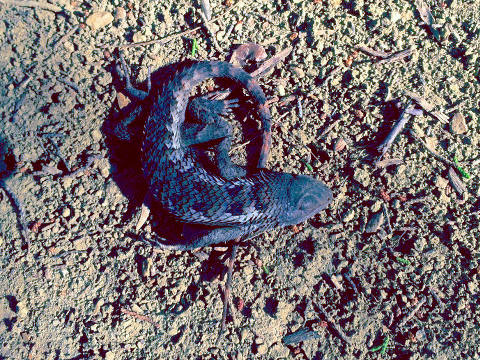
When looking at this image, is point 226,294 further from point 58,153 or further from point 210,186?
point 58,153

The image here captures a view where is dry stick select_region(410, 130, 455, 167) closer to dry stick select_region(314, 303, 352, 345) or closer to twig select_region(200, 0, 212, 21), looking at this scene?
dry stick select_region(314, 303, 352, 345)

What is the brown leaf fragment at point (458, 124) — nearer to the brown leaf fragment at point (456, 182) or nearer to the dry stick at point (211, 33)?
the brown leaf fragment at point (456, 182)

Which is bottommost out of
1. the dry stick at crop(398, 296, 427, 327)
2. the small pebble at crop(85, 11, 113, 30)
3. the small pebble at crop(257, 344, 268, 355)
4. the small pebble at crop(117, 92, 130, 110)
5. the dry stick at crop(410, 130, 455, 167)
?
the small pebble at crop(257, 344, 268, 355)

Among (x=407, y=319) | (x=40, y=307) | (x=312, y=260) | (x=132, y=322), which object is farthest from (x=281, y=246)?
(x=40, y=307)

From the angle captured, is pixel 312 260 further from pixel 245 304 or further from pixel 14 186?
pixel 14 186

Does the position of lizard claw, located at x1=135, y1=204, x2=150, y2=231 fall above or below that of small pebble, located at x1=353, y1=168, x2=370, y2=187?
below

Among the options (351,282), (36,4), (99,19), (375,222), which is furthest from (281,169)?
(36,4)

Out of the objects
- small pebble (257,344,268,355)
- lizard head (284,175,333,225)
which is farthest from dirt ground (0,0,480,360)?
lizard head (284,175,333,225)

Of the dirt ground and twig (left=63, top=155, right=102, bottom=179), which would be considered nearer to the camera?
the dirt ground
